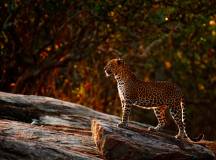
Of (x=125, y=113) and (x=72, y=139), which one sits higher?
(x=125, y=113)

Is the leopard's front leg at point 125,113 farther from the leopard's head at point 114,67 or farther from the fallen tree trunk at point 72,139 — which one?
the leopard's head at point 114,67

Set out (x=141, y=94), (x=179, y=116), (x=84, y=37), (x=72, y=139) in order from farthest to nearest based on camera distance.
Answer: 1. (x=84, y=37)
2. (x=179, y=116)
3. (x=141, y=94)
4. (x=72, y=139)

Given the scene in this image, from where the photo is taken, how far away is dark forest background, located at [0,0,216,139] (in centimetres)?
2583

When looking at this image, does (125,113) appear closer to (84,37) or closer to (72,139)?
(72,139)

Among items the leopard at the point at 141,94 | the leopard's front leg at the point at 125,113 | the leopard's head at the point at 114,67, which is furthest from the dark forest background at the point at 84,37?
the leopard's front leg at the point at 125,113

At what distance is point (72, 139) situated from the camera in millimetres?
17328

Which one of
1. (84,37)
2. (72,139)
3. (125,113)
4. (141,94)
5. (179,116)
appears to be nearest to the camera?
(125,113)

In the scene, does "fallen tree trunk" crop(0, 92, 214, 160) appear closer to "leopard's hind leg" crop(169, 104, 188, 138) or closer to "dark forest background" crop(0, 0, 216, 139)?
"leopard's hind leg" crop(169, 104, 188, 138)

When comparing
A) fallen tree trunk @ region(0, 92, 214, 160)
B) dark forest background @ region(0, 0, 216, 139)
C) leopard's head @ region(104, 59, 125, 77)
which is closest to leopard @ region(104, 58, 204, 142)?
leopard's head @ region(104, 59, 125, 77)

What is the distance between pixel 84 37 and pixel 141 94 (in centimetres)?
1235

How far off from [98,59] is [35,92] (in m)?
3.68

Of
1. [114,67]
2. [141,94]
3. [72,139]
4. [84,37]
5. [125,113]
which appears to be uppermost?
[84,37]

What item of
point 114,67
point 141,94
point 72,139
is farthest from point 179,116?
point 72,139

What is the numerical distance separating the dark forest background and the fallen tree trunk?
6049 millimetres
